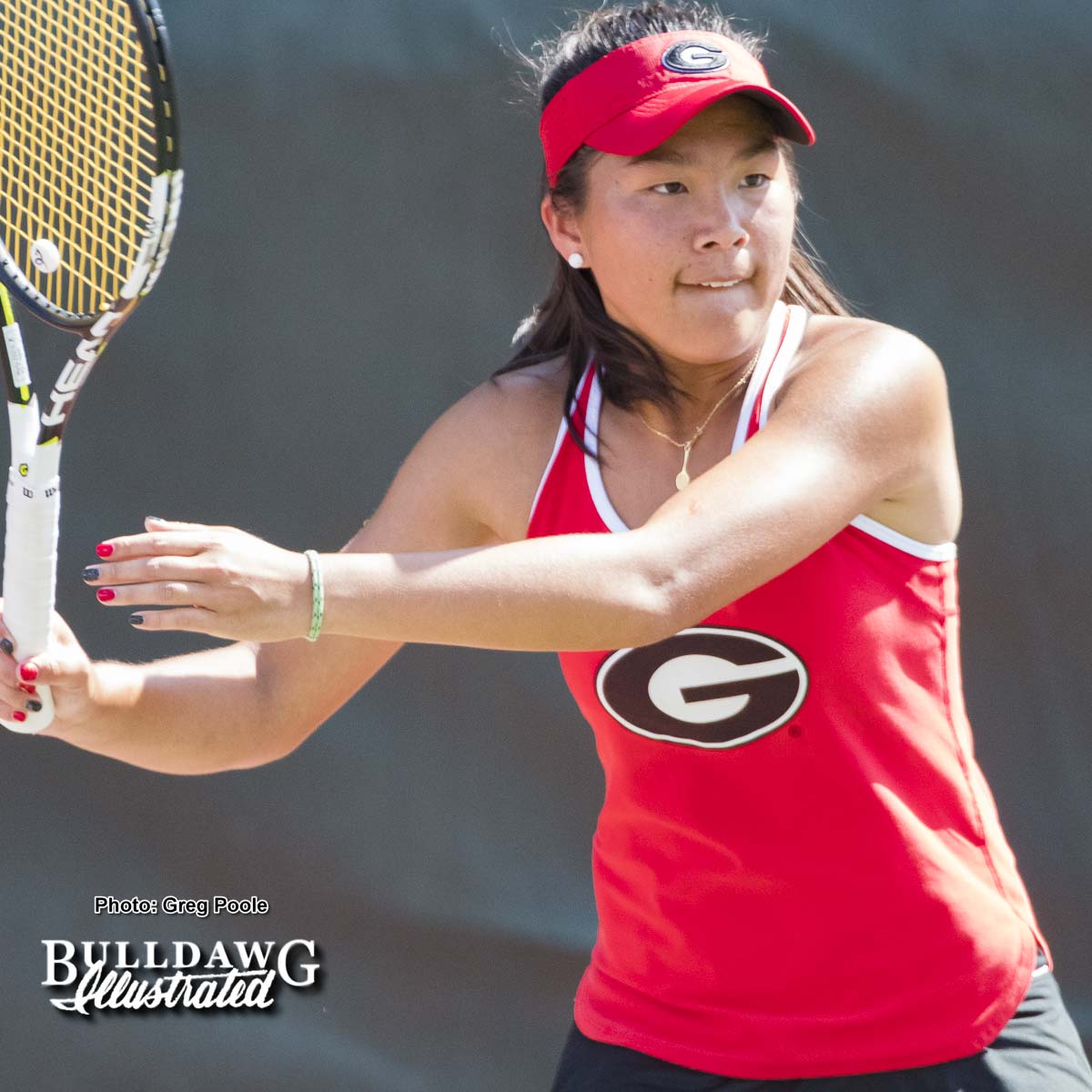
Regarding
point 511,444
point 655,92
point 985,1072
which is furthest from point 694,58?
point 985,1072

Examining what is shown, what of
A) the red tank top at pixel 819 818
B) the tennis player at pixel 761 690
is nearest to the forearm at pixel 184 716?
the tennis player at pixel 761 690

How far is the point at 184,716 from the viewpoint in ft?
6.54

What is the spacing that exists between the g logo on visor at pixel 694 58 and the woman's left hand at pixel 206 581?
727 millimetres

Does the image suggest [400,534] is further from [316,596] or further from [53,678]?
[316,596]

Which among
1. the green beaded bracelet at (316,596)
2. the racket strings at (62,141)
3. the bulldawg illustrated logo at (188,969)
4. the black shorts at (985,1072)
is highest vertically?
the racket strings at (62,141)

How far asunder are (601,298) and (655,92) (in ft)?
1.02

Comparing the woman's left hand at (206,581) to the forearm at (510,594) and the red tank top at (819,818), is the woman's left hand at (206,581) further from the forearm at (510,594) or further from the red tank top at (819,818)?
the red tank top at (819,818)

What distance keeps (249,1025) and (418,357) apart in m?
1.17

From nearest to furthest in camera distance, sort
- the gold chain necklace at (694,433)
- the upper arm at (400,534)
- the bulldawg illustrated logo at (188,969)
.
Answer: the gold chain necklace at (694,433)
the upper arm at (400,534)
the bulldawg illustrated logo at (188,969)

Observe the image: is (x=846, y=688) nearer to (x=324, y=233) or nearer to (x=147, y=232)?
(x=147, y=232)

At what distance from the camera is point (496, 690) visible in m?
2.92

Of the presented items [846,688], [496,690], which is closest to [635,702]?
[846,688]

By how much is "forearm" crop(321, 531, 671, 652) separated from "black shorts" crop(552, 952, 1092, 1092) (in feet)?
1.91

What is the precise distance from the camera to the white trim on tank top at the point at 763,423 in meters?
1.78
